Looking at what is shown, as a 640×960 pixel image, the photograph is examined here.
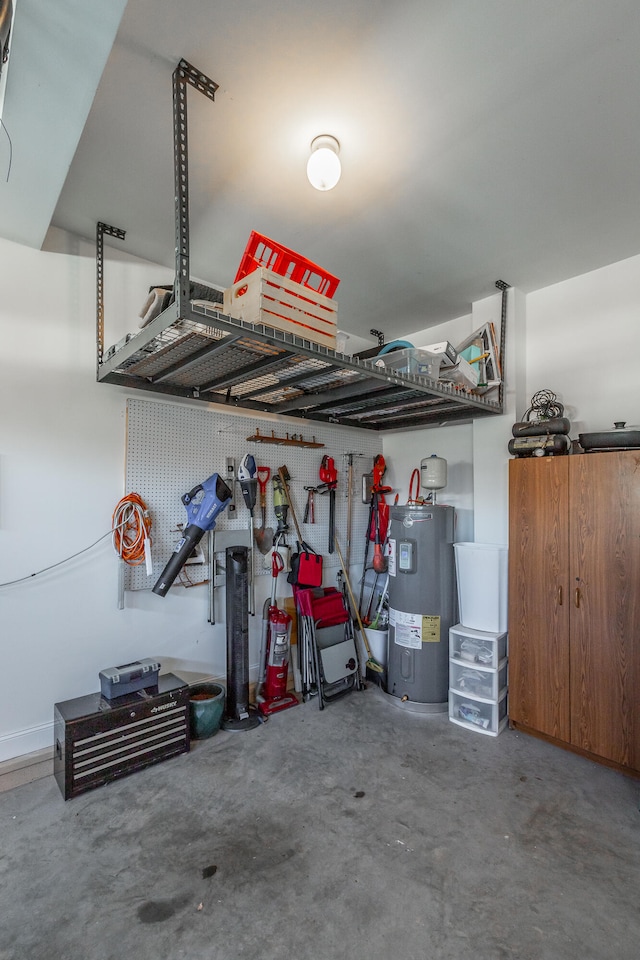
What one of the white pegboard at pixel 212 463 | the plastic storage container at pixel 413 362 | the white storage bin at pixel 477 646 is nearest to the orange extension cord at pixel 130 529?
the white pegboard at pixel 212 463

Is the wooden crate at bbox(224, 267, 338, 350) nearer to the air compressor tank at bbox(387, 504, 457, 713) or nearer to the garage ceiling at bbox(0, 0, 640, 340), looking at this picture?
the garage ceiling at bbox(0, 0, 640, 340)

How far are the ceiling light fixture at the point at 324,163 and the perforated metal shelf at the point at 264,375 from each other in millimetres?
685

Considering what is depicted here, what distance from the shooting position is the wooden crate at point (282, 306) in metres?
1.85

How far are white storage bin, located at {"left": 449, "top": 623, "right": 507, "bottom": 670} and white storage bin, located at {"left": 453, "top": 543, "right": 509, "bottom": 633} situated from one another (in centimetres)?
8

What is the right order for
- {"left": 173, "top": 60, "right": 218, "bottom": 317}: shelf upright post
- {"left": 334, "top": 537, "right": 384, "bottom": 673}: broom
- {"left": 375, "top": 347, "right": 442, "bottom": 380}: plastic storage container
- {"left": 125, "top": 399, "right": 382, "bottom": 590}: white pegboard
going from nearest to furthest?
{"left": 173, "top": 60, "right": 218, "bottom": 317}: shelf upright post < {"left": 375, "top": 347, "right": 442, "bottom": 380}: plastic storage container < {"left": 125, "top": 399, "right": 382, "bottom": 590}: white pegboard < {"left": 334, "top": 537, "right": 384, "bottom": 673}: broom

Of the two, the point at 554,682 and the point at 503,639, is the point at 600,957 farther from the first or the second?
the point at 503,639

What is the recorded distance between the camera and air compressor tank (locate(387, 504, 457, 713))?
3.29 meters

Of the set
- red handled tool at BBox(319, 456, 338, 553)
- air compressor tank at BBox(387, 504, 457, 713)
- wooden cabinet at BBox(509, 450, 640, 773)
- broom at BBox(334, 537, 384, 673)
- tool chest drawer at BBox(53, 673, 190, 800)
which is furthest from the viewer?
red handled tool at BBox(319, 456, 338, 553)

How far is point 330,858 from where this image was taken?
190 cm

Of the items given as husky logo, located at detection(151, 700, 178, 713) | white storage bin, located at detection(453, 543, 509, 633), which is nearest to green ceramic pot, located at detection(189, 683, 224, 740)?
husky logo, located at detection(151, 700, 178, 713)

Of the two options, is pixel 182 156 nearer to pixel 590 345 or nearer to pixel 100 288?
pixel 100 288

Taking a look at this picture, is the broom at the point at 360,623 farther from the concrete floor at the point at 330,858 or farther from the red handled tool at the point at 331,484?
the concrete floor at the point at 330,858

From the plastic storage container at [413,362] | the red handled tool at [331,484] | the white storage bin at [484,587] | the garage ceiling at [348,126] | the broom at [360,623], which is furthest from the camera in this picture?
the red handled tool at [331,484]

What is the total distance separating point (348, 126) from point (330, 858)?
3.13 m
